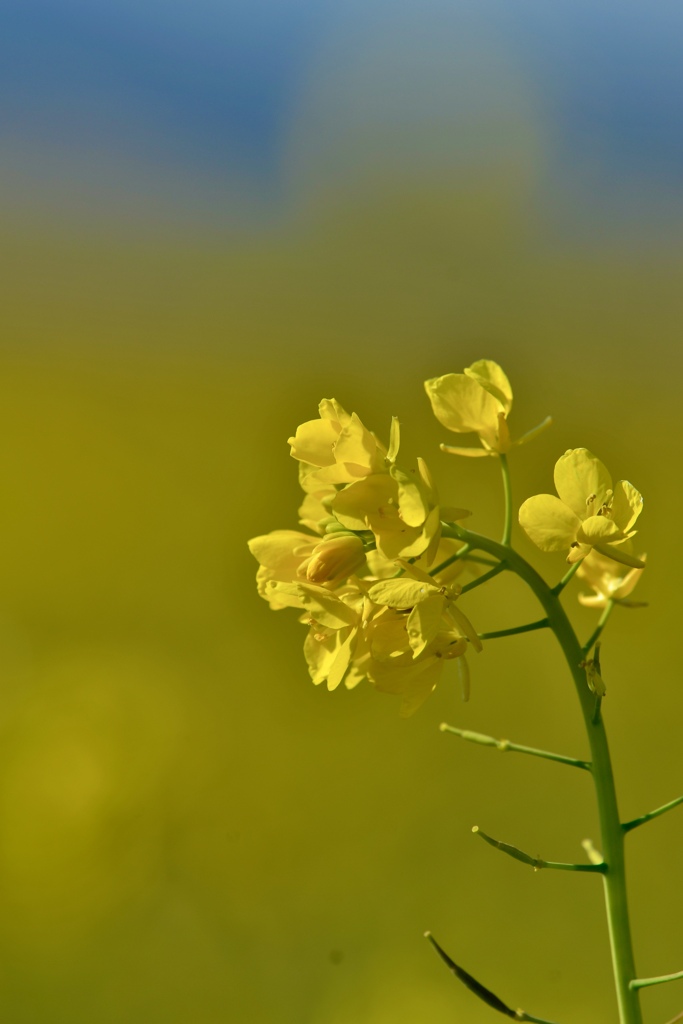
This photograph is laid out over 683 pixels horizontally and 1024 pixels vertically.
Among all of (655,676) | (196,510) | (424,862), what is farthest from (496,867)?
(196,510)

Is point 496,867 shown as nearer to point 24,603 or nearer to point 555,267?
point 24,603

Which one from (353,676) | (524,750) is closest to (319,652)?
(353,676)

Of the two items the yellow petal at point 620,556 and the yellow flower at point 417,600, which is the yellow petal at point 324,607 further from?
the yellow petal at point 620,556

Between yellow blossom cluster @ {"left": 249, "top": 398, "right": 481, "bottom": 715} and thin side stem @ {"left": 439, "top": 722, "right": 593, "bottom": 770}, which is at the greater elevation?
yellow blossom cluster @ {"left": 249, "top": 398, "right": 481, "bottom": 715}

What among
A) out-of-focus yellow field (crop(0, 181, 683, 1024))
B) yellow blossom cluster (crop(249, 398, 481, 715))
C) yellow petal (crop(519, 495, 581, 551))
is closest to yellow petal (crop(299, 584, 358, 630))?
yellow blossom cluster (crop(249, 398, 481, 715))

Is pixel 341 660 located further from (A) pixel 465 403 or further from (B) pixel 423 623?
(A) pixel 465 403

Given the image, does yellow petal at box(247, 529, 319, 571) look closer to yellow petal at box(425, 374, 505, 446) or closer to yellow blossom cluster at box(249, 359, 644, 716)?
yellow blossom cluster at box(249, 359, 644, 716)

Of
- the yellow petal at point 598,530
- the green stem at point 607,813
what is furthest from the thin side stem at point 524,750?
the yellow petal at point 598,530
